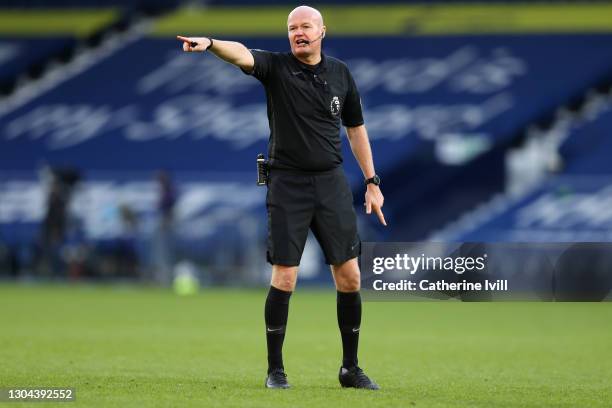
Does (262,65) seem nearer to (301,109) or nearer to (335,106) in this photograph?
(301,109)

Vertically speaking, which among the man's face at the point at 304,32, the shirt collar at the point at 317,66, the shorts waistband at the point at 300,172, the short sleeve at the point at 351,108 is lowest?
the shorts waistband at the point at 300,172

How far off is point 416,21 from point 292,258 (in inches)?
912

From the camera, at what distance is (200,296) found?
65.9 ft

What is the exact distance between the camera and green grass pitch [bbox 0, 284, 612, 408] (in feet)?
24.0

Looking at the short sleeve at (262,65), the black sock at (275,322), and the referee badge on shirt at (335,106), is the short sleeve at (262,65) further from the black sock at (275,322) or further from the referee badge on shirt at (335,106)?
the black sock at (275,322)

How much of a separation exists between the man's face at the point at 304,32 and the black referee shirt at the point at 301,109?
0.47 ft

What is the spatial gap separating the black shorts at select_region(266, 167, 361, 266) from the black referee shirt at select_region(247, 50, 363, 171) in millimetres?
88

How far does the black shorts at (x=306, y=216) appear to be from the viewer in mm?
7473

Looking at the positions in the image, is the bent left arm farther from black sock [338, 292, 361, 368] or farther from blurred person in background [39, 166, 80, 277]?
blurred person in background [39, 166, 80, 277]

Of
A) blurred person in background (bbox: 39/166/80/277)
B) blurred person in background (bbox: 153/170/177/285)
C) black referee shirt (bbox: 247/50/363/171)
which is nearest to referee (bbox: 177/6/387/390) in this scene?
black referee shirt (bbox: 247/50/363/171)

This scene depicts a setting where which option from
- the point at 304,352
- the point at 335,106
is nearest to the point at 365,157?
the point at 335,106

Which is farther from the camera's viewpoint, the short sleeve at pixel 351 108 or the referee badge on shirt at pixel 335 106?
the short sleeve at pixel 351 108

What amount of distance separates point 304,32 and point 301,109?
448 millimetres

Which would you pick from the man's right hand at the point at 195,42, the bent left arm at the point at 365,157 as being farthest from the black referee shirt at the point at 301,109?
the man's right hand at the point at 195,42
